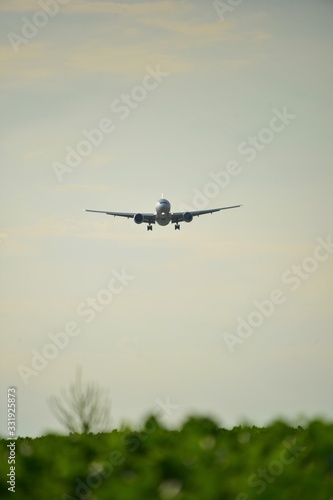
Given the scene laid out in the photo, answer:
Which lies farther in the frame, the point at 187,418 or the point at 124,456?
the point at 187,418

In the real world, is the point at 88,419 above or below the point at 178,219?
below

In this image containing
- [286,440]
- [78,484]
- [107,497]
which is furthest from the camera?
[286,440]

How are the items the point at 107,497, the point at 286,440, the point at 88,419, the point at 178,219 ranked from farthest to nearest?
the point at 178,219 < the point at 88,419 < the point at 286,440 < the point at 107,497

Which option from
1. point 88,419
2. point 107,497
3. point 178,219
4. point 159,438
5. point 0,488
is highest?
point 178,219

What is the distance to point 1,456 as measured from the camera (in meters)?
24.2

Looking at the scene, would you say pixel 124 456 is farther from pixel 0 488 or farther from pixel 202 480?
pixel 202 480

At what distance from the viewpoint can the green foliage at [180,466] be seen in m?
18.0

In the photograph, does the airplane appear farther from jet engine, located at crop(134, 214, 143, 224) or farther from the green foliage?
the green foliage

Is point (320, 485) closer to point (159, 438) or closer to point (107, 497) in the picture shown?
point (107, 497)

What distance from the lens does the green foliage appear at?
1805 centimetres

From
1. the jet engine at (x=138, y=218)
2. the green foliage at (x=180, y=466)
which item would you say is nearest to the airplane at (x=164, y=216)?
the jet engine at (x=138, y=218)

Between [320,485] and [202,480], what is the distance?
91.0 inches

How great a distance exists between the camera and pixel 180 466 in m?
A: 19.6

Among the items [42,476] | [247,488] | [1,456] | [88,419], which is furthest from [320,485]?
[88,419]
